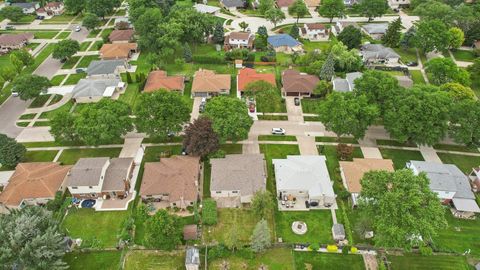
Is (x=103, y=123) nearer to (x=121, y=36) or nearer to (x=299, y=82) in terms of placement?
(x=299, y=82)

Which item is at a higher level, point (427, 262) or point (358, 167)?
point (358, 167)

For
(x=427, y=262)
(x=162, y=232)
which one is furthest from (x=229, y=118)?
(x=427, y=262)

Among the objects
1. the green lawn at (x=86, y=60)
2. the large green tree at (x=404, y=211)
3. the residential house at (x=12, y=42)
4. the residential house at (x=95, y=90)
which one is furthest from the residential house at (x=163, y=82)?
the large green tree at (x=404, y=211)

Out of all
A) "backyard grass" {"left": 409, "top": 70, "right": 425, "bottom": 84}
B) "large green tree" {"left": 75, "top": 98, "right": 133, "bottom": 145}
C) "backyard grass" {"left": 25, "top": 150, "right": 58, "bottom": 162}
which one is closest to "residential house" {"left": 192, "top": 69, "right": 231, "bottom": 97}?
"large green tree" {"left": 75, "top": 98, "right": 133, "bottom": 145}

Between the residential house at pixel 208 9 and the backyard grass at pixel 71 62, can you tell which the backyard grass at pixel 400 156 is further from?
the residential house at pixel 208 9

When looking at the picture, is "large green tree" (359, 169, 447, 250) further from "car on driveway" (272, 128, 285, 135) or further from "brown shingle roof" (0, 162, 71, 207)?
"brown shingle roof" (0, 162, 71, 207)
